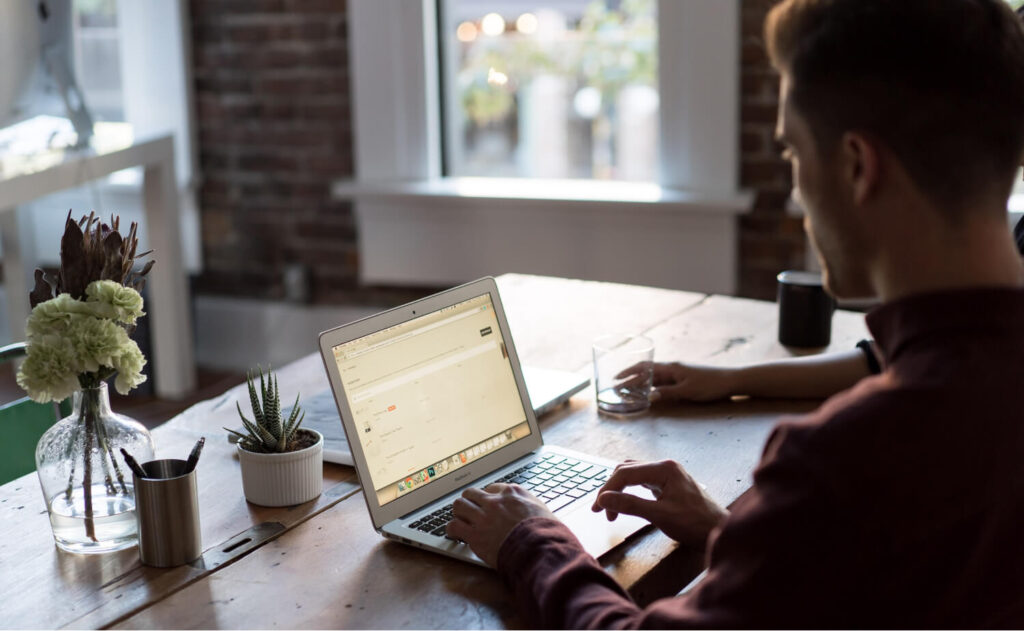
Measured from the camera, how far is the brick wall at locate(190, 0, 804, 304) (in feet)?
12.4

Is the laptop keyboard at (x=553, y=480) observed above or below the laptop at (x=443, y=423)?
below

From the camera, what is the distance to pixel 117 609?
3.80 feet

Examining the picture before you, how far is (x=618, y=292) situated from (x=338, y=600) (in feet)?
4.54

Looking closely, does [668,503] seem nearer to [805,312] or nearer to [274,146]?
[805,312]

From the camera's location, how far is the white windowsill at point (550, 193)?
3.31m

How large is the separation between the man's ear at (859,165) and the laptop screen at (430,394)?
0.63 metres

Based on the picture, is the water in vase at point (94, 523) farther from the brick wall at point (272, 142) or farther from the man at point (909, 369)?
the brick wall at point (272, 142)

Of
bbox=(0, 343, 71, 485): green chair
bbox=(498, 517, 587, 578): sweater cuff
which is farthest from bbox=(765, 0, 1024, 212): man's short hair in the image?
bbox=(0, 343, 71, 485): green chair

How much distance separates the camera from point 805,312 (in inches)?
A: 79.4

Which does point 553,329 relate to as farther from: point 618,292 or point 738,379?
point 738,379

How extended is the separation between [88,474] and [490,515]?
1.57 feet

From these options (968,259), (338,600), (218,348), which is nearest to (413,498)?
(338,600)

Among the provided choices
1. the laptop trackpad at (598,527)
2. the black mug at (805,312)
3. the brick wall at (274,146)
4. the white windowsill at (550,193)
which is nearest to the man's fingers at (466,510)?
the laptop trackpad at (598,527)

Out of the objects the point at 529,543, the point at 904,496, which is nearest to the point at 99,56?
the point at 529,543
